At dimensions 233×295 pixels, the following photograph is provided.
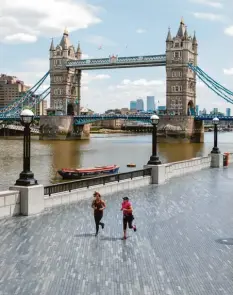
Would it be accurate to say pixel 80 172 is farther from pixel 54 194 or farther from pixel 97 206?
pixel 97 206

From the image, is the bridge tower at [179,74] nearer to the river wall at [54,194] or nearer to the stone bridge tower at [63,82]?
the stone bridge tower at [63,82]

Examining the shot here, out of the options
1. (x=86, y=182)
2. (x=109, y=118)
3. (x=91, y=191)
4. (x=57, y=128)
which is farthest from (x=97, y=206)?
(x=57, y=128)

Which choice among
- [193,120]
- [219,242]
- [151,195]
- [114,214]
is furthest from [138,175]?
[193,120]

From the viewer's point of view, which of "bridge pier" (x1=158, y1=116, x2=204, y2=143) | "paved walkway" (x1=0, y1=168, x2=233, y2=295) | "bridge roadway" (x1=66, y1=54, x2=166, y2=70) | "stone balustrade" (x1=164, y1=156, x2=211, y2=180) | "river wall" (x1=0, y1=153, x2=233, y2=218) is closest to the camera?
"paved walkway" (x1=0, y1=168, x2=233, y2=295)

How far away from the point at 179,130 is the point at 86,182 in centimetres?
8306

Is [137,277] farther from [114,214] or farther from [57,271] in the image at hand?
[114,214]

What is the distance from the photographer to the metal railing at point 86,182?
17.3m

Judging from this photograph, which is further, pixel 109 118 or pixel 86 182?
pixel 109 118

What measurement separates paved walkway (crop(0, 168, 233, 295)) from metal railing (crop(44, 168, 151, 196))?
88 centimetres

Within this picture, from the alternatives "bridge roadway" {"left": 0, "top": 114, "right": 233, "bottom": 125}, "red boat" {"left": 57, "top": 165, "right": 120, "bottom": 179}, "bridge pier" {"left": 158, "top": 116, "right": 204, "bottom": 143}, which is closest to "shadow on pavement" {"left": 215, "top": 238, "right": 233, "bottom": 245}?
"red boat" {"left": 57, "top": 165, "right": 120, "bottom": 179}

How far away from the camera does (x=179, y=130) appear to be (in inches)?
3974

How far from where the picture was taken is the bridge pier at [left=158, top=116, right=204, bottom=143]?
100375mm

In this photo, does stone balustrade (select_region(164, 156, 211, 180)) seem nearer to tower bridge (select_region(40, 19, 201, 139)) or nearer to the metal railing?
→ the metal railing

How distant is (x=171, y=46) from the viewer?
110 metres
